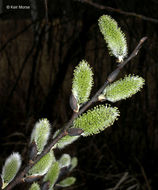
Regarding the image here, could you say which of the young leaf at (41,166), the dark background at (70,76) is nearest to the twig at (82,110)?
the young leaf at (41,166)

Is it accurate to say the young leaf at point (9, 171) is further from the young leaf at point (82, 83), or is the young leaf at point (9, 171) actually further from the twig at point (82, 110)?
the young leaf at point (82, 83)

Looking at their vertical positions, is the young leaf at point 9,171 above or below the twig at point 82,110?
below

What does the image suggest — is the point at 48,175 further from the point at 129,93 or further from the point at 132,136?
the point at 132,136

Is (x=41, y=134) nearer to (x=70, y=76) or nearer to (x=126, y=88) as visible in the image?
(x=126, y=88)

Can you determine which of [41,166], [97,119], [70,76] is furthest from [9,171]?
[70,76]

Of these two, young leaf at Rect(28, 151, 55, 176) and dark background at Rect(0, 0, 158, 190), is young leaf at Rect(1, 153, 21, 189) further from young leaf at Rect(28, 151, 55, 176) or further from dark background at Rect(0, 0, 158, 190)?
dark background at Rect(0, 0, 158, 190)

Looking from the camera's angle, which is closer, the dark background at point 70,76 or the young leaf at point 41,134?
the young leaf at point 41,134

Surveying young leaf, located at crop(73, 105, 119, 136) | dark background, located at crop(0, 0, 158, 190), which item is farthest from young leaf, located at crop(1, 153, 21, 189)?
dark background, located at crop(0, 0, 158, 190)
